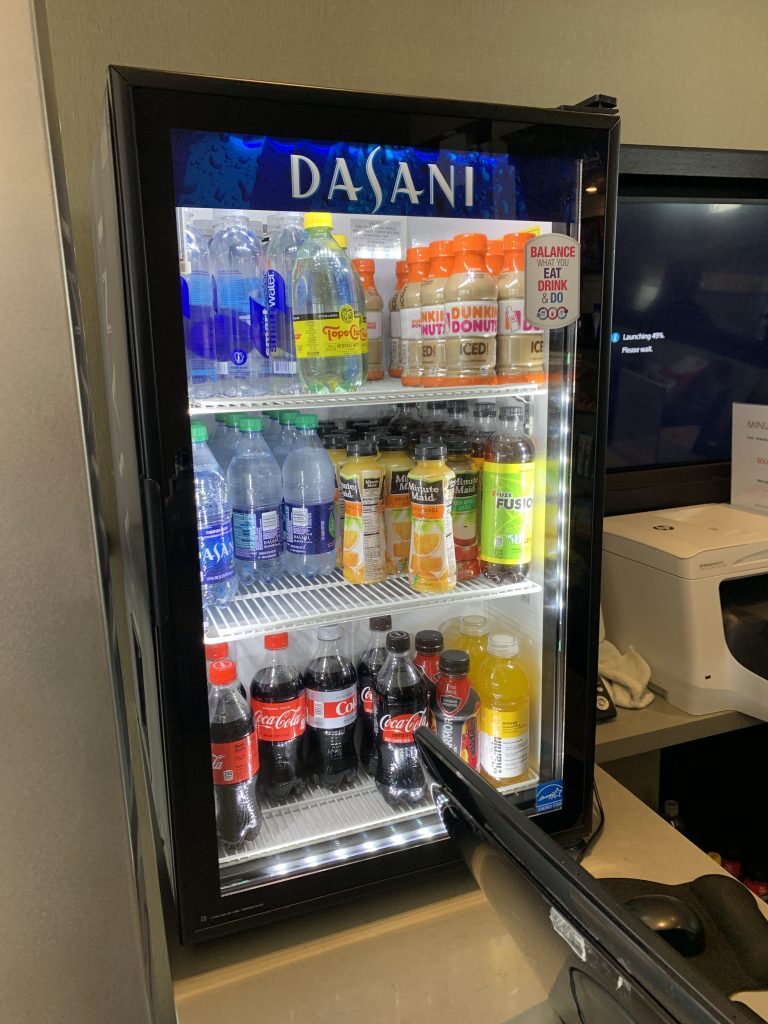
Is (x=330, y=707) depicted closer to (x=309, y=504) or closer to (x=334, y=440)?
(x=309, y=504)

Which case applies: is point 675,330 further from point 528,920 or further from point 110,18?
point 528,920

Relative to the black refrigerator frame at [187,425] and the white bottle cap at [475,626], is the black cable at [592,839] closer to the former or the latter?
the black refrigerator frame at [187,425]

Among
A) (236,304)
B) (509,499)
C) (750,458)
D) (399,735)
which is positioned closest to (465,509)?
(509,499)

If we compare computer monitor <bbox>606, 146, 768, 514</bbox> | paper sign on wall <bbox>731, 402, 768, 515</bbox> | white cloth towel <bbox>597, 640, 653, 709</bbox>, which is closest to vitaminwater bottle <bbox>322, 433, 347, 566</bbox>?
white cloth towel <bbox>597, 640, 653, 709</bbox>

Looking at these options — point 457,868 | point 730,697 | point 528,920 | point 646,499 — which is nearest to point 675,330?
point 646,499

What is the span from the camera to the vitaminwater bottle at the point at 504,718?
1.56 metres

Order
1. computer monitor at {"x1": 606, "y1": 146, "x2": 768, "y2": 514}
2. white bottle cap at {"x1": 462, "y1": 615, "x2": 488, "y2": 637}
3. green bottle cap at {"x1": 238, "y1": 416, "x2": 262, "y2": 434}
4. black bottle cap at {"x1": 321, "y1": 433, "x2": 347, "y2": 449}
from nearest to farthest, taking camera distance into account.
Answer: green bottle cap at {"x1": 238, "y1": 416, "x2": 262, "y2": 434} < black bottle cap at {"x1": 321, "y1": 433, "x2": 347, "y2": 449} < white bottle cap at {"x1": 462, "y1": 615, "x2": 488, "y2": 637} < computer monitor at {"x1": 606, "y1": 146, "x2": 768, "y2": 514}

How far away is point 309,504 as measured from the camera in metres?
1.49

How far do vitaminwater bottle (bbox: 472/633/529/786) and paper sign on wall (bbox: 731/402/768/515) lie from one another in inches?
42.4

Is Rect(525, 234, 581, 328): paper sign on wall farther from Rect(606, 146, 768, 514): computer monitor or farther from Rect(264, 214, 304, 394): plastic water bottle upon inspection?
Rect(606, 146, 768, 514): computer monitor

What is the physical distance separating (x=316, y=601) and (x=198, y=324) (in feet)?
1.76

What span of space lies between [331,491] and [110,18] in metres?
1.05

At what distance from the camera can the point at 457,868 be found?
4.63 feet

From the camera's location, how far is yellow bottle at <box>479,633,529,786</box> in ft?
5.11
